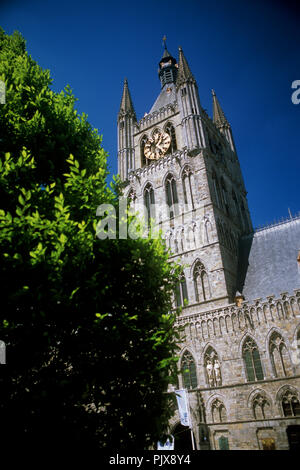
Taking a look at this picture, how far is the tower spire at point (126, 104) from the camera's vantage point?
1478 inches

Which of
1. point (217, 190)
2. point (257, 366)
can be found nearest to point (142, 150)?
point (217, 190)

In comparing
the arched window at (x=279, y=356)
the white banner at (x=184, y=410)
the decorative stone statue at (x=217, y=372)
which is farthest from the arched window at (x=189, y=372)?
the arched window at (x=279, y=356)

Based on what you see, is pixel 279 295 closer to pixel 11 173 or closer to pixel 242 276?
pixel 242 276

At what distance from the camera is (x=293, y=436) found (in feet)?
58.4

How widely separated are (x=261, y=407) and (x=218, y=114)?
32.7 meters

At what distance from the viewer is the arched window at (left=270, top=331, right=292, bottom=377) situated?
19000 millimetres

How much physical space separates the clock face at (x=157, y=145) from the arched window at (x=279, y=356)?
19600 millimetres

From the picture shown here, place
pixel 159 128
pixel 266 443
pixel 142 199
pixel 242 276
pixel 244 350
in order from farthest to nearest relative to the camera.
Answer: pixel 159 128 → pixel 142 199 → pixel 242 276 → pixel 244 350 → pixel 266 443

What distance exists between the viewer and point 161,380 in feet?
21.9

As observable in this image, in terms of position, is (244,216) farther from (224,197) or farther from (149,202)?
(149,202)

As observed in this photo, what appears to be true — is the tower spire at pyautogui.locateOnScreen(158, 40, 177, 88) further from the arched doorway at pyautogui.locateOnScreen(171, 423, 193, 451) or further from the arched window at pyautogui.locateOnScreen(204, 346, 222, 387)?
the arched doorway at pyautogui.locateOnScreen(171, 423, 193, 451)

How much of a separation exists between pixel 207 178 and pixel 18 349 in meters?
23.4

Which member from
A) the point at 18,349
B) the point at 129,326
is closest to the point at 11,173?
the point at 18,349

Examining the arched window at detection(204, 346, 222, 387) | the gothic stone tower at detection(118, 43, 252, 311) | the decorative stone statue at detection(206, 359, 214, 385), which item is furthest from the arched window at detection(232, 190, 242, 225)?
the decorative stone statue at detection(206, 359, 214, 385)
